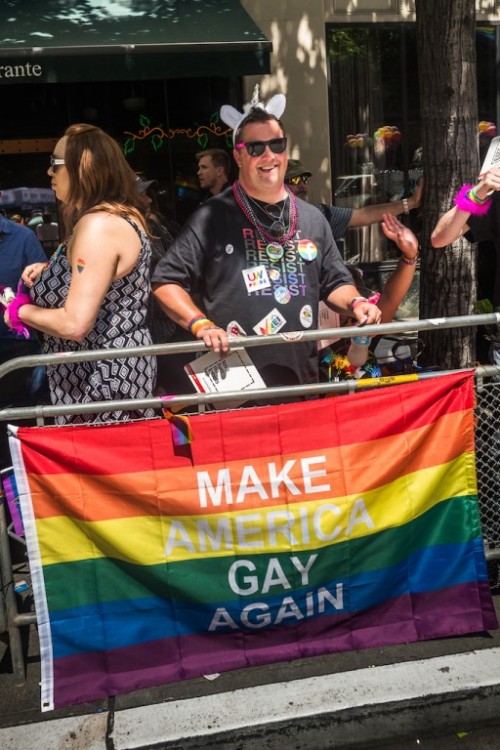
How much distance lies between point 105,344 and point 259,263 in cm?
78

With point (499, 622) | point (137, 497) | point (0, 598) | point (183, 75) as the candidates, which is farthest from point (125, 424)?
point (183, 75)

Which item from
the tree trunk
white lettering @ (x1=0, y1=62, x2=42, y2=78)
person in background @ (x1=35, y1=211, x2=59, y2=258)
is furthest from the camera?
person in background @ (x1=35, y1=211, x2=59, y2=258)

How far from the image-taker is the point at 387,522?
3586 mm

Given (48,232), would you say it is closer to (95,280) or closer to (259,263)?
(259,263)

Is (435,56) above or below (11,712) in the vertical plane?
above

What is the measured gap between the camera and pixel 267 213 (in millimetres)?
3906

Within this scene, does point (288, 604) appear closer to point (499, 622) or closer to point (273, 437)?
point (273, 437)

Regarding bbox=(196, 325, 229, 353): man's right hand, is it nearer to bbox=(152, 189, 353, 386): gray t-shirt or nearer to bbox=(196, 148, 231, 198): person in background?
bbox=(152, 189, 353, 386): gray t-shirt

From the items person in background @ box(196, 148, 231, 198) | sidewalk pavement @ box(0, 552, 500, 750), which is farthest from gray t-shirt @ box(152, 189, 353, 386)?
person in background @ box(196, 148, 231, 198)

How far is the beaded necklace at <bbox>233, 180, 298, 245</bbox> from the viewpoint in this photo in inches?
152

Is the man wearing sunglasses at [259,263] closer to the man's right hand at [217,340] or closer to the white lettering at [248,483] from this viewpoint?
A: the man's right hand at [217,340]

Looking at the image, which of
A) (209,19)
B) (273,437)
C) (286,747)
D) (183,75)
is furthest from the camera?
(209,19)

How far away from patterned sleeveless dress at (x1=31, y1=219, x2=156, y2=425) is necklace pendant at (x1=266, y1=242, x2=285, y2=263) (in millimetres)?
→ 539

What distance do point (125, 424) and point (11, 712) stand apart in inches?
48.5
